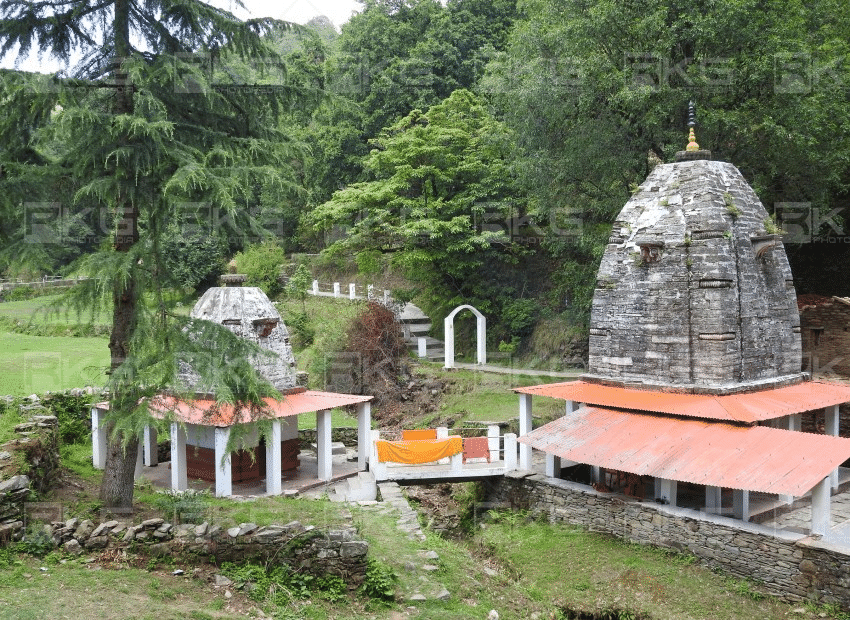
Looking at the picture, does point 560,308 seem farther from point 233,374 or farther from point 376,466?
point 233,374

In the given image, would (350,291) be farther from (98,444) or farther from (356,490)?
(356,490)

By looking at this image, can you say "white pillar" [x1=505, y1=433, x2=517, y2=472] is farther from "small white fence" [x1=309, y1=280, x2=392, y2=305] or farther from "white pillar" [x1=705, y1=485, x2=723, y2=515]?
"small white fence" [x1=309, y1=280, x2=392, y2=305]

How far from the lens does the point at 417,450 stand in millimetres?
17125

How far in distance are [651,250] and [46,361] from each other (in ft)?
66.9

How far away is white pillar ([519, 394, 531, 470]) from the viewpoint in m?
17.4

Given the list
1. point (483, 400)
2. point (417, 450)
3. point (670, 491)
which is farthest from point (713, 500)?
point (483, 400)

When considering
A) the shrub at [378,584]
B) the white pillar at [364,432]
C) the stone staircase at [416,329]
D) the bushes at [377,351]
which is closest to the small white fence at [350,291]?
the stone staircase at [416,329]

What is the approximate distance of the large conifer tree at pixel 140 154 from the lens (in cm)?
972

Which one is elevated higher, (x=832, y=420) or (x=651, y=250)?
(x=651, y=250)

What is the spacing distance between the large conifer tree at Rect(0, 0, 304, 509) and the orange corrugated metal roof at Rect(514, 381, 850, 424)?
823cm

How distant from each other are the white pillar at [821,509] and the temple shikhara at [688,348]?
121cm

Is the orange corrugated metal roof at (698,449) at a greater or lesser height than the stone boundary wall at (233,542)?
greater

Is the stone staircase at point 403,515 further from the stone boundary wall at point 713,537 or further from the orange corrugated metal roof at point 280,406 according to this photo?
the stone boundary wall at point 713,537

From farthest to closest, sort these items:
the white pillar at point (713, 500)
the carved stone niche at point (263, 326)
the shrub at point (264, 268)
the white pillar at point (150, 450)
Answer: the shrub at point (264, 268) → the white pillar at point (150, 450) → the carved stone niche at point (263, 326) → the white pillar at point (713, 500)
